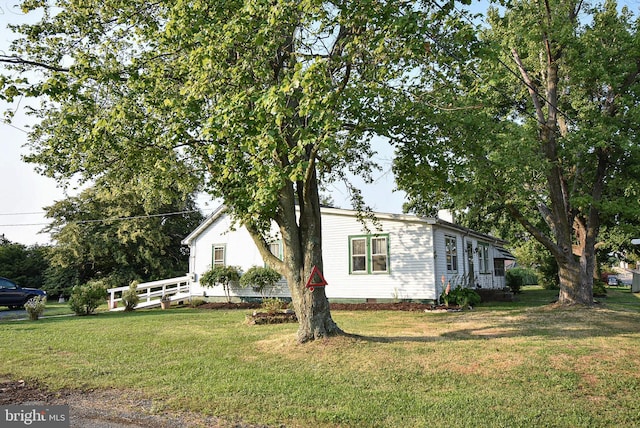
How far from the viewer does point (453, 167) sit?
910 centimetres

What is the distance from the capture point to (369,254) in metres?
18.7

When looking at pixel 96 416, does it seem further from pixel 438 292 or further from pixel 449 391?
pixel 438 292

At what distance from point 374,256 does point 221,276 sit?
A: 7258 mm

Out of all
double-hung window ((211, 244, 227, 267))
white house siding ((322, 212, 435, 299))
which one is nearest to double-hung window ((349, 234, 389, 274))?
white house siding ((322, 212, 435, 299))

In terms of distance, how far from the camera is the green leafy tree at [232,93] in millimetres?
6527

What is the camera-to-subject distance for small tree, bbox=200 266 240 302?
20.8 metres

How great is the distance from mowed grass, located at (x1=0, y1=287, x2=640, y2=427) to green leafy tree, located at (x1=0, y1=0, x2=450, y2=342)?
1.67 metres

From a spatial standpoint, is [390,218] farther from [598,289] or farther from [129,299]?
[598,289]

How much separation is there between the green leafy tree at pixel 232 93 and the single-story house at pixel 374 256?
699cm

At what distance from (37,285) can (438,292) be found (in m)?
29.0

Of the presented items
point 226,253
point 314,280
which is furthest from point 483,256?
point 314,280

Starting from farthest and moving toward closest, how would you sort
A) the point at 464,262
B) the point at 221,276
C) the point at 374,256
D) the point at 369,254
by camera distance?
the point at 464,262 < the point at 221,276 < the point at 369,254 < the point at 374,256

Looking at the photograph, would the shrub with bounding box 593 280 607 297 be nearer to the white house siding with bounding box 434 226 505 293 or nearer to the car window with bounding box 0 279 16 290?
the white house siding with bounding box 434 226 505 293

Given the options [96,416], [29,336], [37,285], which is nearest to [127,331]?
[29,336]
